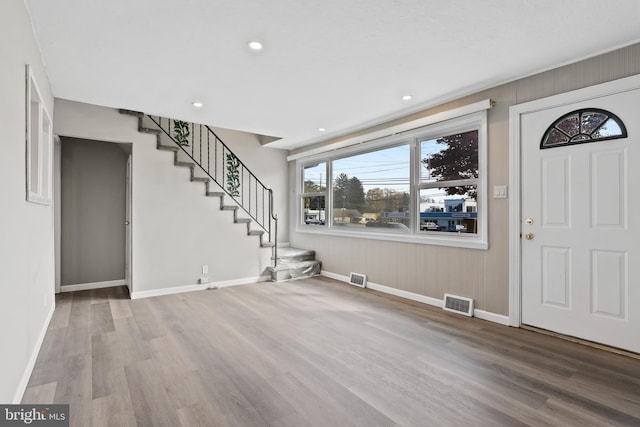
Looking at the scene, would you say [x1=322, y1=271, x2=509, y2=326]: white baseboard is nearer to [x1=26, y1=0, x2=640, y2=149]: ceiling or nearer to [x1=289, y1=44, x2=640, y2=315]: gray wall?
[x1=289, y1=44, x2=640, y2=315]: gray wall

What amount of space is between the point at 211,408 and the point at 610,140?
3.61m

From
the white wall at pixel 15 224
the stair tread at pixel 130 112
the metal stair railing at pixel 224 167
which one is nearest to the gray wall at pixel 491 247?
the metal stair railing at pixel 224 167

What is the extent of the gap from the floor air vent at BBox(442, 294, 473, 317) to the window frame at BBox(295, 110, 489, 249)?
0.60m

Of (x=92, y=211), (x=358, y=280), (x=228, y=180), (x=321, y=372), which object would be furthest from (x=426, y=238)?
(x=92, y=211)

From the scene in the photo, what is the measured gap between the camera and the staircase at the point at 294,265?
5441 mm

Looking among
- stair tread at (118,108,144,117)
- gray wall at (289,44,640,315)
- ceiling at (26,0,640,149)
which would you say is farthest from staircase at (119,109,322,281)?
gray wall at (289,44,640,315)

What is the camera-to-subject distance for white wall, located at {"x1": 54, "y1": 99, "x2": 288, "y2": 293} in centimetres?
418

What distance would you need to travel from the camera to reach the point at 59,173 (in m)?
4.55

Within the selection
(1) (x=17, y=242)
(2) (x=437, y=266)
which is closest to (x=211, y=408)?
(1) (x=17, y=242)

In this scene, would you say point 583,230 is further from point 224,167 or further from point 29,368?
point 224,167

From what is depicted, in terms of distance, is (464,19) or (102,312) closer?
(464,19)

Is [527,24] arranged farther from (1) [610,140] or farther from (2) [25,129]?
(2) [25,129]

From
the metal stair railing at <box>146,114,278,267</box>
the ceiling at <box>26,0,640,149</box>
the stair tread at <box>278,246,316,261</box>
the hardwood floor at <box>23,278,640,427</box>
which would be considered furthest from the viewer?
the stair tread at <box>278,246,316,261</box>

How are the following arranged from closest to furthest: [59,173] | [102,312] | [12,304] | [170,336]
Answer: [12,304]
[170,336]
[102,312]
[59,173]
